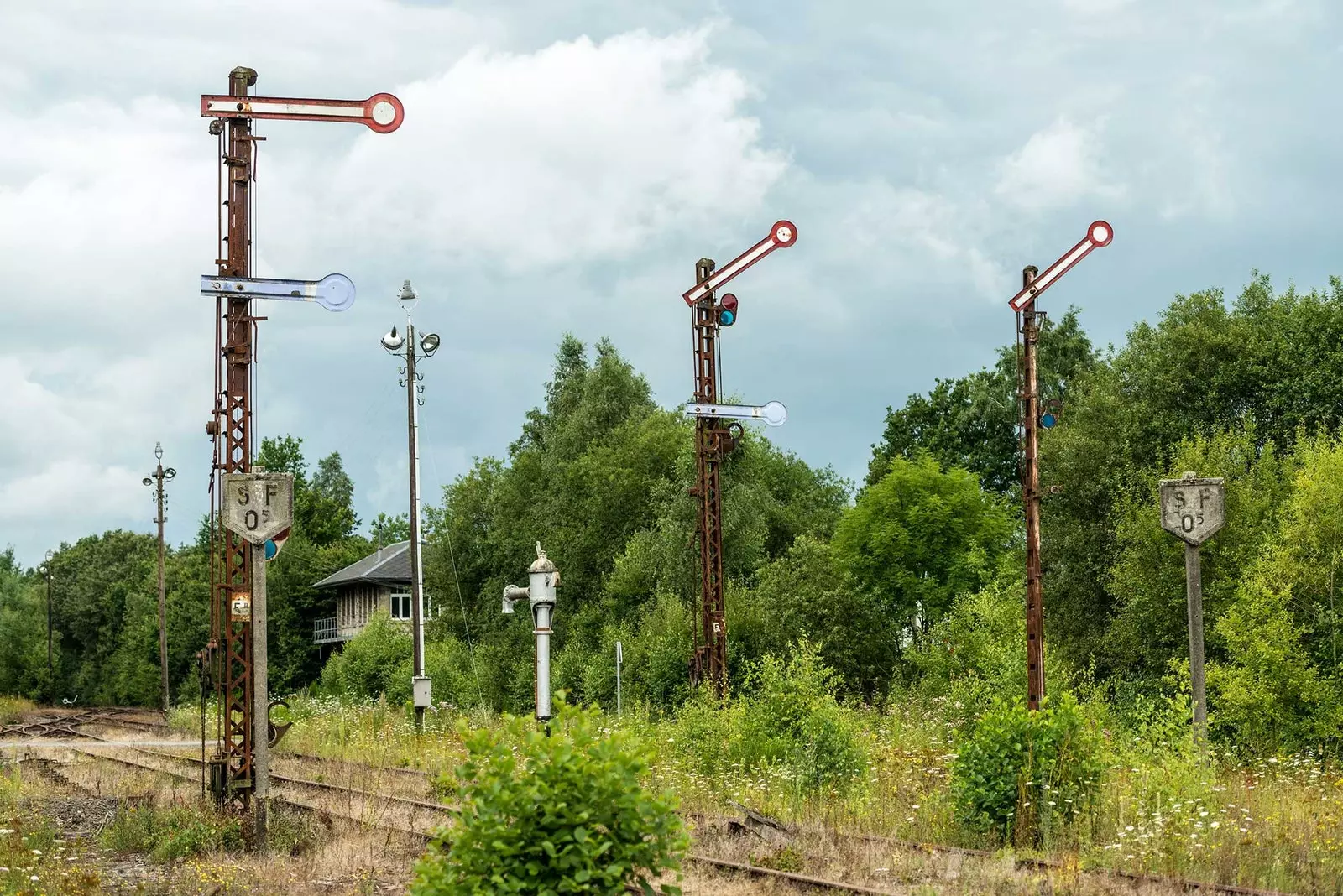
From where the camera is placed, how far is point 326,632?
74062 mm

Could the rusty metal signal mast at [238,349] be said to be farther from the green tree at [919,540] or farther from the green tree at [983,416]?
the green tree at [983,416]

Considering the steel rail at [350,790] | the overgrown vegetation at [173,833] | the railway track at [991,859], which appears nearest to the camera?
the railway track at [991,859]

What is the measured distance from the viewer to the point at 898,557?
4491 centimetres

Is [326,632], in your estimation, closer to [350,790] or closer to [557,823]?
[350,790]

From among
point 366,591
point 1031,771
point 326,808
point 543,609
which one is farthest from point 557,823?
point 366,591

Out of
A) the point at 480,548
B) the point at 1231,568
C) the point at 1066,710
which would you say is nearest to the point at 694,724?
the point at 1066,710

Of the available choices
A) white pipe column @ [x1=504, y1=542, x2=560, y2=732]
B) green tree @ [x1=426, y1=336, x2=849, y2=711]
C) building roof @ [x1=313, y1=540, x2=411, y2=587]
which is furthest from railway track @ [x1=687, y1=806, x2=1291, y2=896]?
building roof @ [x1=313, y1=540, x2=411, y2=587]

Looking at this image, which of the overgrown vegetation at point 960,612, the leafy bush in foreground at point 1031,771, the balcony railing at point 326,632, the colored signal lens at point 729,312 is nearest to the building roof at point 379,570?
the balcony railing at point 326,632

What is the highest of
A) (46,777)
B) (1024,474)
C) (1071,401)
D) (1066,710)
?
(1071,401)

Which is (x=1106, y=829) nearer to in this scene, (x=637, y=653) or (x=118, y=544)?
(x=637, y=653)

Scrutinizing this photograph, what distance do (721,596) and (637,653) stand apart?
9.04m

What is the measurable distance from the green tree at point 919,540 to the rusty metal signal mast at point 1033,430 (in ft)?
80.9

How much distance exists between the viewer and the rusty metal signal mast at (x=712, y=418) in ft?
82.2

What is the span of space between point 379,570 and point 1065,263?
2130 inches
